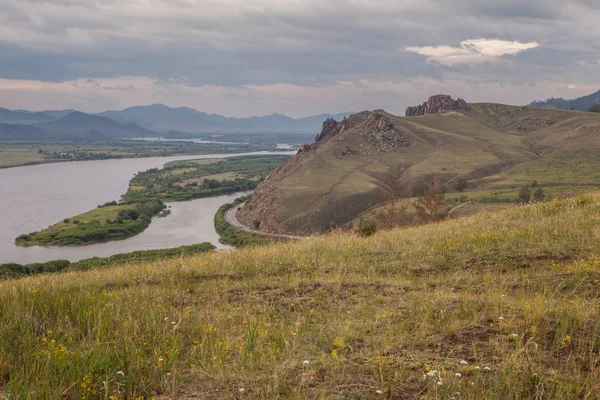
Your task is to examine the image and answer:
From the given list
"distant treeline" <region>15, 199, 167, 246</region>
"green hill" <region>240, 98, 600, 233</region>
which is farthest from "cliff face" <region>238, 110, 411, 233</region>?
"distant treeline" <region>15, 199, 167, 246</region>

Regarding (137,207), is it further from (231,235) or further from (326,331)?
(326,331)

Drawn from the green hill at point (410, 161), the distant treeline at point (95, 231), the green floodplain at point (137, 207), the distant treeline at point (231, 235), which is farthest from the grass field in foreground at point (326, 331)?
the green floodplain at point (137, 207)

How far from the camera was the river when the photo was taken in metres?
76.3

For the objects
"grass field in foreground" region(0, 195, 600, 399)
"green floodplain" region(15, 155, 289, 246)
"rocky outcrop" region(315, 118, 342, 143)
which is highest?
"rocky outcrop" region(315, 118, 342, 143)

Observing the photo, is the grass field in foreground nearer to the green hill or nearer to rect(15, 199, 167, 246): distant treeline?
the green hill

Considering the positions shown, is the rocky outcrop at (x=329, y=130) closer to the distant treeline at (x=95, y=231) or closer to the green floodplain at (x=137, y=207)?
the green floodplain at (x=137, y=207)

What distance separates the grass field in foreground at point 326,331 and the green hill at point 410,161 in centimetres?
7619

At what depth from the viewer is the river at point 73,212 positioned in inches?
3004

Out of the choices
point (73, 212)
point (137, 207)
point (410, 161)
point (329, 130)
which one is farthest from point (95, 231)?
point (329, 130)

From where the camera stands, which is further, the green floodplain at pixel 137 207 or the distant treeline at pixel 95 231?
the green floodplain at pixel 137 207

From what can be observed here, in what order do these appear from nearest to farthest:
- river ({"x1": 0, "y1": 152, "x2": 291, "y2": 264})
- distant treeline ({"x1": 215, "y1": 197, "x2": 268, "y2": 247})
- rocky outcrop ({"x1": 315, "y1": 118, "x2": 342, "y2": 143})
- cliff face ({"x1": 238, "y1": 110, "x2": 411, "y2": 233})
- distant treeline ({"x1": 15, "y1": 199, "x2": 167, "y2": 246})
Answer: river ({"x1": 0, "y1": 152, "x2": 291, "y2": 264}) < distant treeline ({"x1": 15, "y1": 199, "x2": 167, "y2": 246}) < distant treeline ({"x1": 215, "y1": 197, "x2": 268, "y2": 247}) < cliff face ({"x1": 238, "y1": 110, "x2": 411, "y2": 233}) < rocky outcrop ({"x1": 315, "y1": 118, "x2": 342, "y2": 143})

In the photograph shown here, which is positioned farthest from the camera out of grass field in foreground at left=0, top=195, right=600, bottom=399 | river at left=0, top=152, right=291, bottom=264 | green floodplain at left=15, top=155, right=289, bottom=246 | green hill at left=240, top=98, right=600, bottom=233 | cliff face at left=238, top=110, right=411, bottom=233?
green hill at left=240, top=98, right=600, bottom=233

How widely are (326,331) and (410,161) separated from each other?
120 m

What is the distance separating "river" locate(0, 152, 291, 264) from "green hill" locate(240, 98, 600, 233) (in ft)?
54.1
